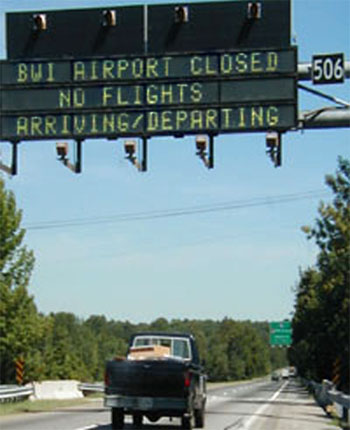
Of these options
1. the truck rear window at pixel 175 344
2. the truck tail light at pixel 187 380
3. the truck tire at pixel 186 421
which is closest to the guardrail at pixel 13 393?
the truck rear window at pixel 175 344

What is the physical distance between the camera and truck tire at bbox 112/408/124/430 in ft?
72.3

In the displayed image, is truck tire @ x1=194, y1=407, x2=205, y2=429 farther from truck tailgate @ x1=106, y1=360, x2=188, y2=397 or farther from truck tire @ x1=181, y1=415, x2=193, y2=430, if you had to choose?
truck tailgate @ x1=106, y1=360, x2=188, y2=397

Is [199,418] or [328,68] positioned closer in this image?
[328,68]

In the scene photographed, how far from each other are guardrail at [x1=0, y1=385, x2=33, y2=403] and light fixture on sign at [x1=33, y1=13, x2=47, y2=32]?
47.9 ft

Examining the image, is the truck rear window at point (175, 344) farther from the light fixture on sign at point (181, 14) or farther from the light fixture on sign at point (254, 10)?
the light fixture on sign at point (254, 10)

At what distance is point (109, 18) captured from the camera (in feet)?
71.2

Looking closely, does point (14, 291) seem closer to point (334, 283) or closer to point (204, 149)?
point (334, 283)

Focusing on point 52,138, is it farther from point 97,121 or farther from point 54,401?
point 54,401

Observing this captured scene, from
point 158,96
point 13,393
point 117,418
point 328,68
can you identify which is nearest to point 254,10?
point 328,68

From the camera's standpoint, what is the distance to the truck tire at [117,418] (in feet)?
72.3

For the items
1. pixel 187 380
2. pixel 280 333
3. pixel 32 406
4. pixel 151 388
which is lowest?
pixel 280 333

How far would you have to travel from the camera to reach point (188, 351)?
23.8 metres

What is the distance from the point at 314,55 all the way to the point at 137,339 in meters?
8.25

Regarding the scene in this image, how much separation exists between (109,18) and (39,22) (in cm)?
165
